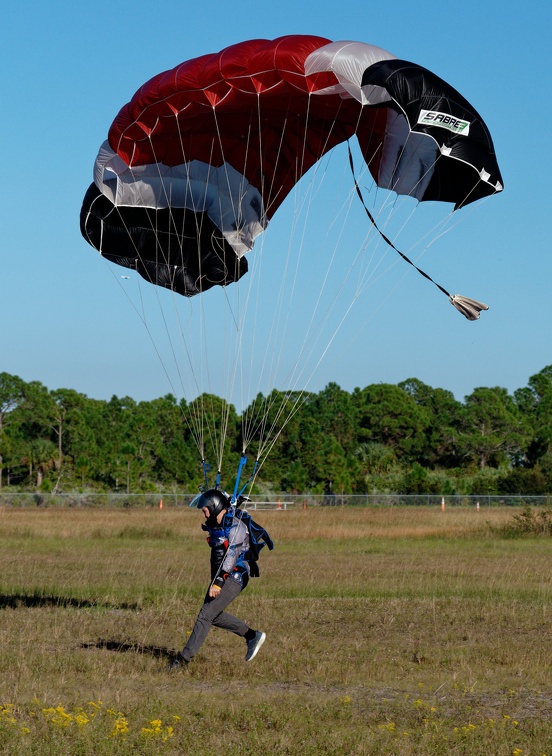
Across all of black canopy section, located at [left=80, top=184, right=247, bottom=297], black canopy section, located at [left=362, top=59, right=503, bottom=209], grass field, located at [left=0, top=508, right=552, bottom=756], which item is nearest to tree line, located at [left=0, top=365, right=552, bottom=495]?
grass field, located at [left=0, top=508, right=552, bottom=756]

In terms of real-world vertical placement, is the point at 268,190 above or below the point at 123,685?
above

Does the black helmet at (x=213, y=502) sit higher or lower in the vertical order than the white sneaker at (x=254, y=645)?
higher

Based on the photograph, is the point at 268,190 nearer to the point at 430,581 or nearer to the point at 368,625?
the point at 368,625

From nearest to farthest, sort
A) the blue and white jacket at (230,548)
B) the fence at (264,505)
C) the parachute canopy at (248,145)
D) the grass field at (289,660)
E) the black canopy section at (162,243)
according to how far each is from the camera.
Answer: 1. the grass field at (289,660)
2. the blue and white jacket at (230,548)
3. the parachute canopy at (248,145)
4. the black canopy section at (162,243)
5. the fence at (264,505)

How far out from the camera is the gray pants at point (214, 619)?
Result: 374 inches

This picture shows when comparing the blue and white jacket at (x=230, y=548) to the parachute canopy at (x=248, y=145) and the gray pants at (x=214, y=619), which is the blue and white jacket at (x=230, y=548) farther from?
the parachute canopy at (x=248, y=145)

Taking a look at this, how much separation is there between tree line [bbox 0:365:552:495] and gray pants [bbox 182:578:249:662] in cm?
3858

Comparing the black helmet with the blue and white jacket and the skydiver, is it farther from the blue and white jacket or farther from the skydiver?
the blue and white jacket

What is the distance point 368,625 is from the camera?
12219mm

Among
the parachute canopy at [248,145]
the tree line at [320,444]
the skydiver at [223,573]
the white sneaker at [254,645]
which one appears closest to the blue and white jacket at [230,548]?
the skydiver at [223,573]

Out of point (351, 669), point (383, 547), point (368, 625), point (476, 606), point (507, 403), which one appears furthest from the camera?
point (507, 403)

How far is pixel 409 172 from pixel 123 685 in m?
7.11

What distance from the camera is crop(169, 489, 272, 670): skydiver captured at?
9.63 metres

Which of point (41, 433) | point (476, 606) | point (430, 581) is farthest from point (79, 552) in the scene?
point (41, 433)
